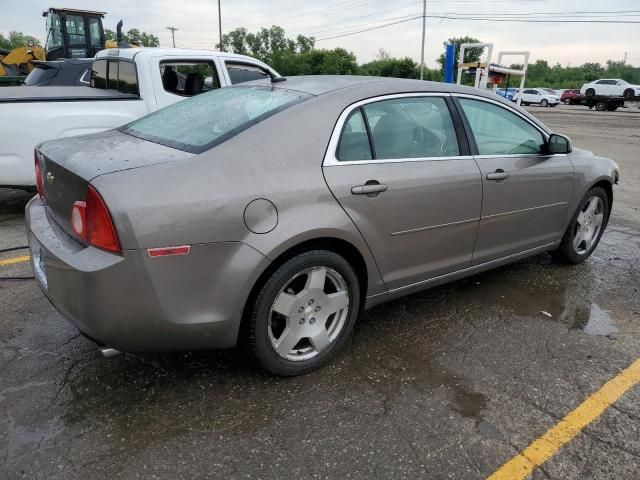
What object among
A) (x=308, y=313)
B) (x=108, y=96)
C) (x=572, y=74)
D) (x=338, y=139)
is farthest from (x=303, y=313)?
(x=572, y=74)

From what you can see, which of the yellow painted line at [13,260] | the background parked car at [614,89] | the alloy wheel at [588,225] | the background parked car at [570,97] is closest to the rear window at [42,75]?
the yellow painted line at [13,260]

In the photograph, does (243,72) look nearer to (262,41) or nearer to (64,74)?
(64,74)

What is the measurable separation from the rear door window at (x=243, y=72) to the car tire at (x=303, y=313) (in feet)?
14.8

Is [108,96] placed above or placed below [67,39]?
below

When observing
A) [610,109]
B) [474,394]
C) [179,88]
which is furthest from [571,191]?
[610,109]

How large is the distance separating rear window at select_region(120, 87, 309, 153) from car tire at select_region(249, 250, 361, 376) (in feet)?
2.49

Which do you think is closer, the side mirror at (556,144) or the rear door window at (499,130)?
the rear door window at (499,130)

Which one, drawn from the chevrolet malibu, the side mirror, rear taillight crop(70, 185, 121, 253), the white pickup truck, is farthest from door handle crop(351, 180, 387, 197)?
the white pickup truck

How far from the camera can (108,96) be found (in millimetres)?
5684

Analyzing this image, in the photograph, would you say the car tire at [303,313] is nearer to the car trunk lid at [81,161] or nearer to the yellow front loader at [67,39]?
the car trunk lid at [81,161]

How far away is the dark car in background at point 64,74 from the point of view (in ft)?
27.3

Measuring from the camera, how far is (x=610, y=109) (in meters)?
35.8

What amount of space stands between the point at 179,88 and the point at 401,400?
16.8ft

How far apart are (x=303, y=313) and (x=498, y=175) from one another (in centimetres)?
169
